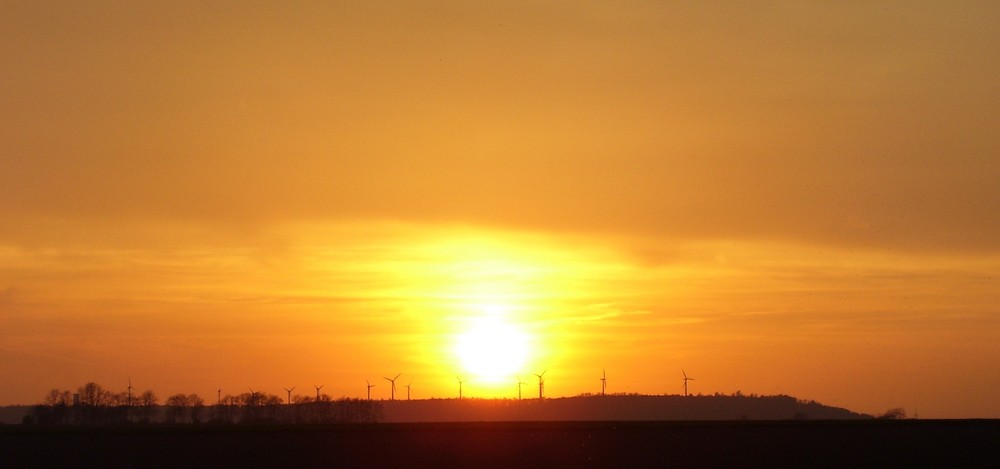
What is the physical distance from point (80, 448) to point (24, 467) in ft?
61.4

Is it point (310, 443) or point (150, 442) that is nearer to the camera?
point (310, 443)

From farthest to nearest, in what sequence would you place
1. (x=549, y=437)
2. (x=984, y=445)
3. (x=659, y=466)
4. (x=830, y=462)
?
1. (x=549, y=437)
2. (x=984, y=445)
3. (x=830, y=462)
4. (x=659, y=466)

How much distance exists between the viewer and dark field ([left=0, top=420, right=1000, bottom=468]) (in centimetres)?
6206

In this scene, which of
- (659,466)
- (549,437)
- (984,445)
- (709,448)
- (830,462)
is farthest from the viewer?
(549,437)

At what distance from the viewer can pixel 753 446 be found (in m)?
76.6

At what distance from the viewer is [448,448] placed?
74.6 meters

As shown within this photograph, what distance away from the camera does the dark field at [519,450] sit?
2443 inches

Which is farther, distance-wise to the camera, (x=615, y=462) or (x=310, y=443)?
(x=310, y=443)

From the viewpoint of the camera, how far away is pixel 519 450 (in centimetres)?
7075

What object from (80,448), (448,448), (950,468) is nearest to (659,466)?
(950,468)

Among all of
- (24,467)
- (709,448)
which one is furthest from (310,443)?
(709,448)

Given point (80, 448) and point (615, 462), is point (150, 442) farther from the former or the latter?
point (615, 462)

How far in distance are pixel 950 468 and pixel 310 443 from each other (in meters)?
44.3

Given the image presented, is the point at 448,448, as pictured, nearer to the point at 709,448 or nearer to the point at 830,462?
the point at 709,448
